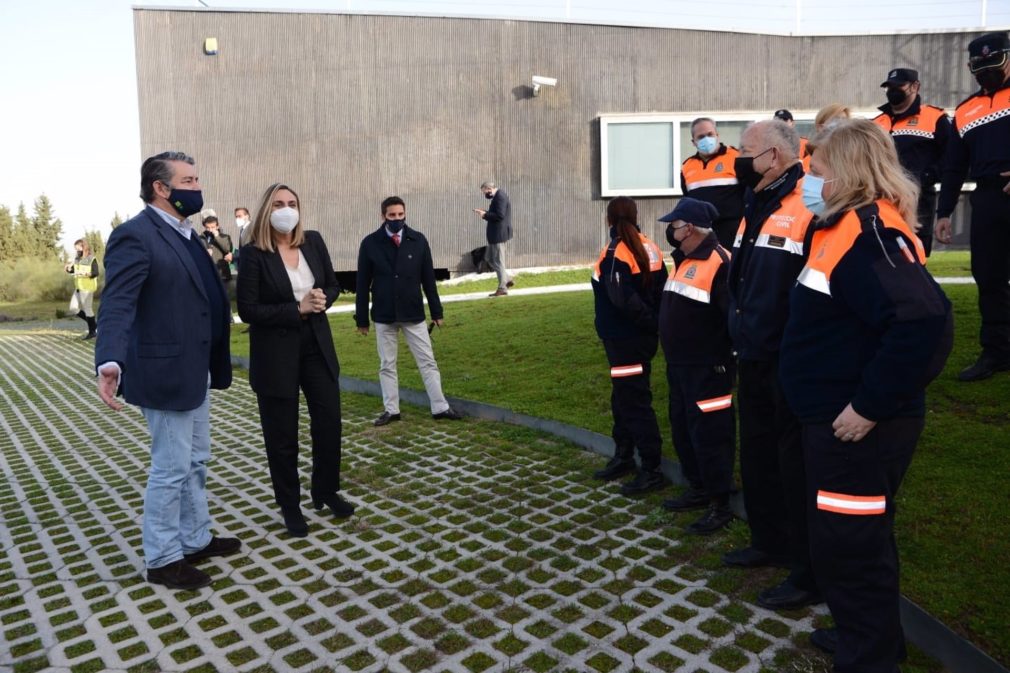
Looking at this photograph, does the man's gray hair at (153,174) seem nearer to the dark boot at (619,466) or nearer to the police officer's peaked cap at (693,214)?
the police officer's peaked cap at (693,214)

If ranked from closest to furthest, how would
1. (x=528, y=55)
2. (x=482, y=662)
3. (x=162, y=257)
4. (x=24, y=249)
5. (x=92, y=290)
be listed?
(x=482, y=662) < (x=162, y=257) < (x=92, y=290) < (x=528, y=55) < (x=24, y=249)

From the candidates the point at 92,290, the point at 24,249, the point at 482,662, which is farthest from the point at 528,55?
the point at 24,249

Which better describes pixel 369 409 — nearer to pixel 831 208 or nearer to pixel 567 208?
pixel 831 208

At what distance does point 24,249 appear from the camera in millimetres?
50312

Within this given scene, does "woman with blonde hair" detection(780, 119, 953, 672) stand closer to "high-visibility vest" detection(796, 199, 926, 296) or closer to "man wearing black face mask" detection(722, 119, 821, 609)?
"high-visibility vest" detection(796, 199, 926, 296)

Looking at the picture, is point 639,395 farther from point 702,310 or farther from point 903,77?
point 903,77

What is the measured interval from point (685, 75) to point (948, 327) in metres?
17.8

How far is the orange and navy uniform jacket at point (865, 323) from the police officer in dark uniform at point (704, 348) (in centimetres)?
144

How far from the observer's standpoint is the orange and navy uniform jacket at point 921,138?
5648 millimetres

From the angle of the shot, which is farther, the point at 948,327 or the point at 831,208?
the point at 831,208

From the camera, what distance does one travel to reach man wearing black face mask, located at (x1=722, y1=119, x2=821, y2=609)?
3.32 meters

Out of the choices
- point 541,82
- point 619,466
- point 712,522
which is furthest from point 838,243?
point 541,82

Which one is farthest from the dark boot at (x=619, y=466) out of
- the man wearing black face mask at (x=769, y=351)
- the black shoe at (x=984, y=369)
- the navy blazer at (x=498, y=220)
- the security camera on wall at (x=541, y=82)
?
the security camera on wall at (x=541, y=82)

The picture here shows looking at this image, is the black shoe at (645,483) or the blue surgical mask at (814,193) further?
the black shoe at (645,483)
